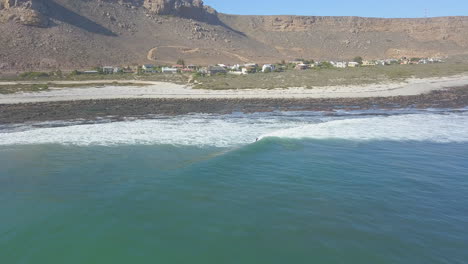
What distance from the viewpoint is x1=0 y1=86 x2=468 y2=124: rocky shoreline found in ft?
75.9

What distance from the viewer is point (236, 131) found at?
57.3ft

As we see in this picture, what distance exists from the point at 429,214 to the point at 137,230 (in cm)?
644

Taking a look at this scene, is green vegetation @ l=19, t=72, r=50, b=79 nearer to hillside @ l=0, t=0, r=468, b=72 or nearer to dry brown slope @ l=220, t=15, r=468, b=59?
hillside @ l=0, t=0, r=468, b=72

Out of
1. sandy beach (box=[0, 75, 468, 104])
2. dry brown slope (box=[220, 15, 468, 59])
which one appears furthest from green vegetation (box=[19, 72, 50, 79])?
dry brown slope (box=[220, 15, 468, 59])

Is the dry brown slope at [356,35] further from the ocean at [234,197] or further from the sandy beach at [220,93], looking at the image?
the ocean at [234,197]

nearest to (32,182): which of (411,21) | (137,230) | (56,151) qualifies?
(56,151)

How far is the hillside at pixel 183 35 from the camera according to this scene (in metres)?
73.6

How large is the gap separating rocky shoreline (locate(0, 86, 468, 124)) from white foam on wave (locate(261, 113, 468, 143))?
5.77 meters

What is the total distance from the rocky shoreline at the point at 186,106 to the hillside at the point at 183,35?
45027 millimetres

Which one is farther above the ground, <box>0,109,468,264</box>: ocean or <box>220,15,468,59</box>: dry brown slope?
<box>220,15,468,59</box>: dry brown slope

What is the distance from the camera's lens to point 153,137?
16.0m

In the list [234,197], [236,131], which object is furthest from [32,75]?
[234,197]

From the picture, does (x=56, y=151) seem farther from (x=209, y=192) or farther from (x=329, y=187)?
(x=329, y=187)

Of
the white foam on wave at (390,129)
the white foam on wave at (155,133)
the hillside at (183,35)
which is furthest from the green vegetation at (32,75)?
the white foam on wave at (390,129)
